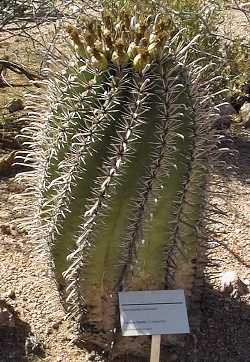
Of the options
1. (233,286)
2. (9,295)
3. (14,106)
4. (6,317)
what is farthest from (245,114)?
(6,317)

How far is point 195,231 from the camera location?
2238 mm

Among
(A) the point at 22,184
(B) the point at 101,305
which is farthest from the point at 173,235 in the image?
(A) the point at 22,184

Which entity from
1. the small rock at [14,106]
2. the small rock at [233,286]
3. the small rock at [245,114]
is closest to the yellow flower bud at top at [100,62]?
the small rock at [233,286]

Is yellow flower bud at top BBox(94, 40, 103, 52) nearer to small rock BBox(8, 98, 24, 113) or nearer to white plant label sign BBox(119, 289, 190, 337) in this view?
white plant label sign BBox(119, 289, 190, 337)

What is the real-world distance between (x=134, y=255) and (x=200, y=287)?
47cm

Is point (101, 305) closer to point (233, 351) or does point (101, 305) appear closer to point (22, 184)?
point (233, 351)

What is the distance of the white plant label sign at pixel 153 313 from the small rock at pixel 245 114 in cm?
224

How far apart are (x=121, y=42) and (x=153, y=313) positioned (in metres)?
0.78

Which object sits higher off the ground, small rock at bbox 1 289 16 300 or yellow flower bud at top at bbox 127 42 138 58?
yellow flower bud at top at bbox 127 42 138 58

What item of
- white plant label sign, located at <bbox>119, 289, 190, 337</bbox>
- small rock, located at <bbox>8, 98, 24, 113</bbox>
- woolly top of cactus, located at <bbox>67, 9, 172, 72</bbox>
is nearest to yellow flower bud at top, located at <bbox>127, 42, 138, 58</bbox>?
woolly top of cactus, located at <bbox>67, 9, 172, 72</bbox>

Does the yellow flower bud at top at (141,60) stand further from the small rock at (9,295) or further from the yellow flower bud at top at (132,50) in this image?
the small rock at (9,295)

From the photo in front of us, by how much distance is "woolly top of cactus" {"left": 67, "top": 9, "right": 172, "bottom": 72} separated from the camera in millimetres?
2023

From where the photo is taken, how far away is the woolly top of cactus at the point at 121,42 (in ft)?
6.64

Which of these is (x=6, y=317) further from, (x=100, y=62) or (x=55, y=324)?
(x=100, y=62)
